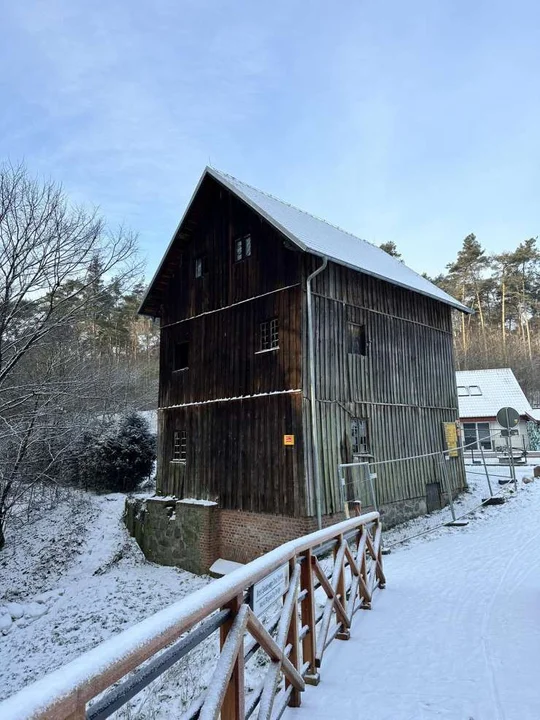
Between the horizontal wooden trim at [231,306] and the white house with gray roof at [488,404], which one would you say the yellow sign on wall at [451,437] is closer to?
the horizontal wooden trim at [231,306]

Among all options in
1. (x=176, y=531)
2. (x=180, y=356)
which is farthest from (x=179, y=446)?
(x=180, y=356)

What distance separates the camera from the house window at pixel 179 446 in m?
14.0

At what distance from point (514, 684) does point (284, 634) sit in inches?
77.6

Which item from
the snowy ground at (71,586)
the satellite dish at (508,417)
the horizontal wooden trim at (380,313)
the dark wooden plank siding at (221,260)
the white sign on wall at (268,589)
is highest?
the dark wooden plank siding at (221,260)

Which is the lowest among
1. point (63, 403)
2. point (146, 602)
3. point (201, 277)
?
point (146, 602)

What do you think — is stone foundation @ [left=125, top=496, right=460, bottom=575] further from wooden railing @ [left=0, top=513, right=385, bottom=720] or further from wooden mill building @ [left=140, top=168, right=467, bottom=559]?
wooden railing @ [left=0, top=513, right=385, bottom=720]

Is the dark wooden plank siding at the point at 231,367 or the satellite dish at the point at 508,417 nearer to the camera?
the dark wooden plank siding at the point at 231,367

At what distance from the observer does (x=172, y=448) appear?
14320mm

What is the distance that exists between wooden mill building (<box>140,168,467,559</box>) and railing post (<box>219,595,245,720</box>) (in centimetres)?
779

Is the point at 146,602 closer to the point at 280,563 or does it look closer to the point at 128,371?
the point at 280,563

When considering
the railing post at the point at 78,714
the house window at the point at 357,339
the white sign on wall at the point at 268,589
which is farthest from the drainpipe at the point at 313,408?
the railing post at the point at 78,714

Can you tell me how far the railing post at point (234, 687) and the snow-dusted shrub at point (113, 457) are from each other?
1589 centimetres

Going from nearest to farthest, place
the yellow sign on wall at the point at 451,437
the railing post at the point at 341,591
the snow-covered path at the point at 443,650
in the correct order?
the snow-covered path at the point at 443,650, the railing post at the point at 341,591, the yellow sign on wall at the point at 451,437

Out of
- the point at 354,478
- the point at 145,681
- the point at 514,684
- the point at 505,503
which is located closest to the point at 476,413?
the point at 505,503
